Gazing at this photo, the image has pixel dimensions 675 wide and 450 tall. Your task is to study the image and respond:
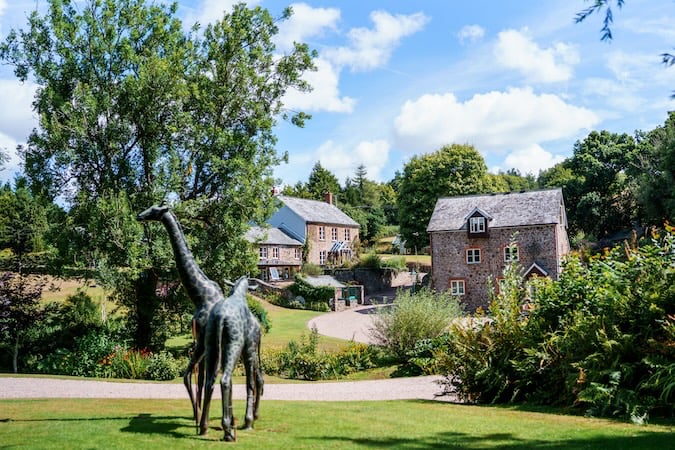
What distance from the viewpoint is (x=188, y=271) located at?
904cm

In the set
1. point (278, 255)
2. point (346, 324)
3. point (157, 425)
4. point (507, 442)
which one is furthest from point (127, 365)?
point (278, 255)

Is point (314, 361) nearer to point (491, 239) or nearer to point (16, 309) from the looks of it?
point (16, 309)

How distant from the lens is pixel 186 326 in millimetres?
23375

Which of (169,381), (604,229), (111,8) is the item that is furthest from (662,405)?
(604,229)

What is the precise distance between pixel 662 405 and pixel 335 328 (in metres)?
23.2

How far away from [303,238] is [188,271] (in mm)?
46881

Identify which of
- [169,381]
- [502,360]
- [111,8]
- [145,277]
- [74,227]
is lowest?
[169,381]

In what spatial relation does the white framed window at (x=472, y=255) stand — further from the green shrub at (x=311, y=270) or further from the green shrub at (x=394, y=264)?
the green shrub at (x=311, y=270)

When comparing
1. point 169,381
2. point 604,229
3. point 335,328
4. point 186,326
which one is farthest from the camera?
point 604,229

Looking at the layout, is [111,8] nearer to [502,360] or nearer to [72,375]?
[72,375]

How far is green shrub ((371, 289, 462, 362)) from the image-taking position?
19.8m

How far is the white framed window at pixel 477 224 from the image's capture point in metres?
39.2

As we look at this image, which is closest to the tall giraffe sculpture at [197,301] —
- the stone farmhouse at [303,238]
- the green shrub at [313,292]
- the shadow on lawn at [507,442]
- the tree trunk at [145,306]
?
the shadow on lawn at [507,442]

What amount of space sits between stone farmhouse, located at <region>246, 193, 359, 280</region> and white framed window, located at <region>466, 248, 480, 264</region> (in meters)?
18.2
